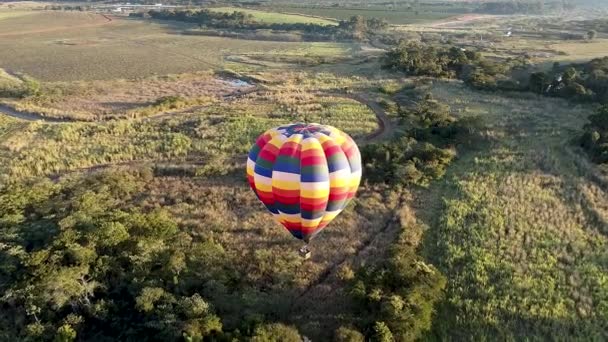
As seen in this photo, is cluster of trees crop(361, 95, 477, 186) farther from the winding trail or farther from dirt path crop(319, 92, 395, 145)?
the winding trail

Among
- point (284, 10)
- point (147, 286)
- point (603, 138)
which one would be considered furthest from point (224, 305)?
point (284, 10)

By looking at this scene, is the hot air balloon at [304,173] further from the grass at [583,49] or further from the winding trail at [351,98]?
the grass at [583,49]

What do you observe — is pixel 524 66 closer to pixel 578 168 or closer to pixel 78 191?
pixel 578 168

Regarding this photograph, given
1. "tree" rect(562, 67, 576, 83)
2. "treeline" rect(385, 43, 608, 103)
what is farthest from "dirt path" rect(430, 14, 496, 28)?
"tree" rect(562, 67, 576, 83)

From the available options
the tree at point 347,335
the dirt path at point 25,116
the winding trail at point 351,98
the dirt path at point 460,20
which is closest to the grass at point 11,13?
the dirt path at point 25,116

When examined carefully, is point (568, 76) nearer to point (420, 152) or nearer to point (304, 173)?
point (420, 152)

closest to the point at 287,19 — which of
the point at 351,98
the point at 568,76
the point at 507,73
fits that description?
the point at 507,73
